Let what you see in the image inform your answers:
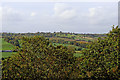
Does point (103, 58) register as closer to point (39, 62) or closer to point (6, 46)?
point (39, 62)

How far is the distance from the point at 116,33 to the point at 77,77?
10.5 feet

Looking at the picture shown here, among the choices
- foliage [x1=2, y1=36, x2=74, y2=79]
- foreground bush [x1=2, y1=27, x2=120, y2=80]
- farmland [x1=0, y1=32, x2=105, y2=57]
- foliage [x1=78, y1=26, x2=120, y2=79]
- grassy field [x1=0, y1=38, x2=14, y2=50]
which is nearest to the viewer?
foliage [x1=78, y1=26, x2=120, y2=79]

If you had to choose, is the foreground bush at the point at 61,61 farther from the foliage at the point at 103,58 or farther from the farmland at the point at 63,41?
the farmland at the point at 63,41

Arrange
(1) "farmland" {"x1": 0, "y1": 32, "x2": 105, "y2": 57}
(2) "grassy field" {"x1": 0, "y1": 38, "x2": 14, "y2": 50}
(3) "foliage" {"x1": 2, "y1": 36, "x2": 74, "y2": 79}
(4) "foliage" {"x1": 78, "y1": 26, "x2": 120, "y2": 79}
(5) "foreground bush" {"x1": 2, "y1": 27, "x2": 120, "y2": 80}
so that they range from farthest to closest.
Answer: (2) "grassy field" {"x1": 0, "y1": 38, "x2": 14, "y2": 50} → (1) "farmland" {"x1": 0, "y1": 32, "x2": 105, "y2": 57} → (3) "foliage" {"x1": 2, "y1": 36, "x2": 74, "y2": 79} → (5) "foreground bush" {"x1": 2, "y1": 27, "x2": 120, "y2": 80} → (4) "foliage" {"x1": 78, "y1": 26, "x2": 120, "y2": 79}

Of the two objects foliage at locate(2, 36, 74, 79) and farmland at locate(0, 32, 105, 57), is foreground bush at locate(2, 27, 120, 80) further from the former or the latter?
farmland at locate(0, 32, 105, 57)

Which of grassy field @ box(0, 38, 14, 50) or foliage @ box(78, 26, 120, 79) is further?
grassy field @ box(0, 38, 14, 50)

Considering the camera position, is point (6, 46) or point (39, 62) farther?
point (6, 46)

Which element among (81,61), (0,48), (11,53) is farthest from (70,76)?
(0,48)

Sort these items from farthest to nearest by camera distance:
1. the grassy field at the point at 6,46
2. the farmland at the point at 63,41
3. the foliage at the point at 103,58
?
the grassy field at the point at 6,46
the farmland at the point at 63,41
the foliage at the point at 103,58

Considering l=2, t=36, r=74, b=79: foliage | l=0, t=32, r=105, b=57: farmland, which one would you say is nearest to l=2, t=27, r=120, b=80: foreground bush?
l=2, t=36, r=74, b=79: foliage

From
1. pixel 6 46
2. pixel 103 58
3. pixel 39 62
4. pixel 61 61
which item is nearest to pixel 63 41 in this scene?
pixel 61 61

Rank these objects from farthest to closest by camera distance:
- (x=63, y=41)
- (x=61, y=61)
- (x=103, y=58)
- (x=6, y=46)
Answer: (x=6, y=46), (x=63, y=41), (x=61, y=61), (x=103, y=58)

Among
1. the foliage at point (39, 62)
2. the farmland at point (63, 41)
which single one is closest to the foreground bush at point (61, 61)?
the foliage at point (39, 62)

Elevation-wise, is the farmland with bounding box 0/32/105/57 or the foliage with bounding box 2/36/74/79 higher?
the farmland with bounding box 0/32/105/57
